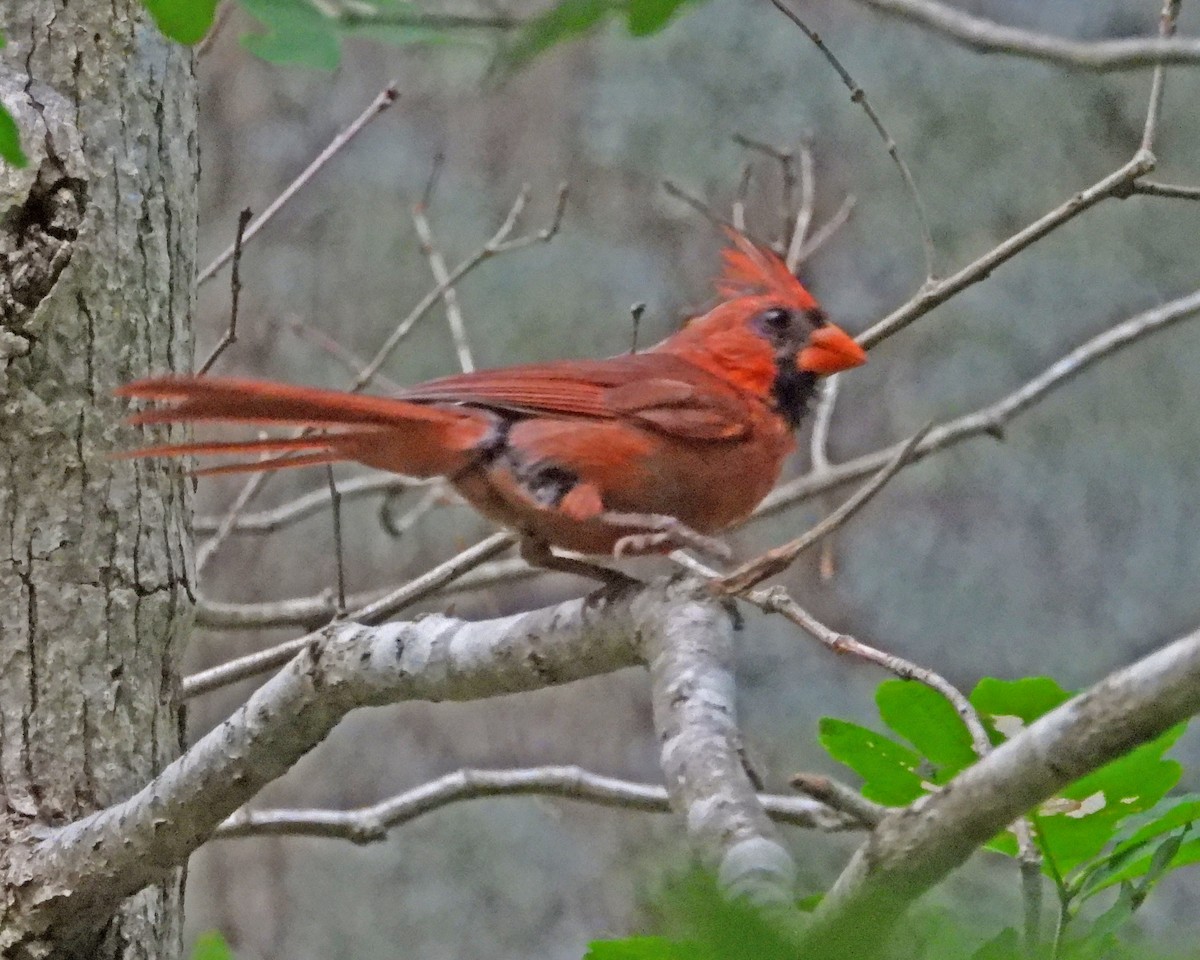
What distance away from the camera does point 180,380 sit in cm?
146

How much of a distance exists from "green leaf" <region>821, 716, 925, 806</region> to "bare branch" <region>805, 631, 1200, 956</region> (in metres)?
0.68

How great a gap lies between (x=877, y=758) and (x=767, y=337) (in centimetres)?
108

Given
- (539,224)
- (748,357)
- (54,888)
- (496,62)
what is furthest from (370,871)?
(496,62)

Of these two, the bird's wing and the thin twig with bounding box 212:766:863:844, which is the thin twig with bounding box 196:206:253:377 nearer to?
the bird's wing

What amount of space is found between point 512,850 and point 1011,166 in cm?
242

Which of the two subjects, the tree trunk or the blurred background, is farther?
the blurred background

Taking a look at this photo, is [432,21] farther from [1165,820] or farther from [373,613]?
[373,613]

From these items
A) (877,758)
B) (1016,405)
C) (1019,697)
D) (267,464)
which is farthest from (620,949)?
(1016,405)

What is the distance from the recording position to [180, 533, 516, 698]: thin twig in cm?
208

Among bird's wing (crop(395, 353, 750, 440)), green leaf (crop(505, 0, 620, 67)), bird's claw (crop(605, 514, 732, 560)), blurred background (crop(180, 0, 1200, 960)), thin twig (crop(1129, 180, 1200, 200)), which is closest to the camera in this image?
green leaf (crop(505, 0, 620, 67))

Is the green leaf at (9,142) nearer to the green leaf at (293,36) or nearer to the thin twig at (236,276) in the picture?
the green leaf at (293,36)

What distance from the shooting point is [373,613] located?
2.10m

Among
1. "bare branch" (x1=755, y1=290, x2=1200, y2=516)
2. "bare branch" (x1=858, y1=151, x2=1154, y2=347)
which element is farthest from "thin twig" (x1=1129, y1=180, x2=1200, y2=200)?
"bare branch" (x1=755, y1=290, x2=1200, y2=516)

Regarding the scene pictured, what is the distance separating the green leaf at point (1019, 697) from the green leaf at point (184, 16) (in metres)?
1.01
